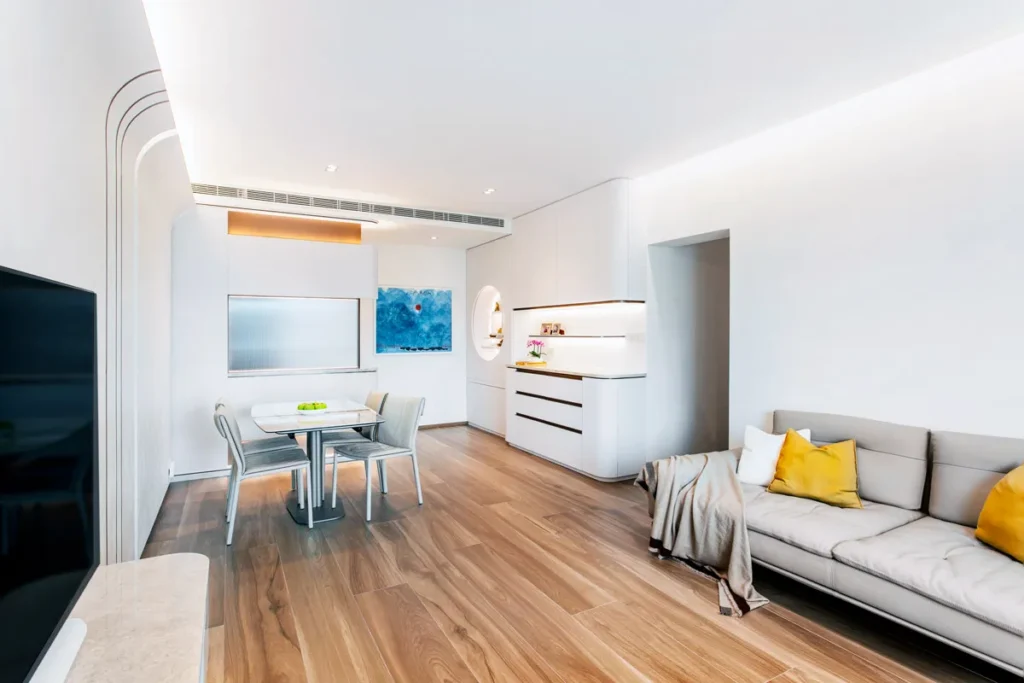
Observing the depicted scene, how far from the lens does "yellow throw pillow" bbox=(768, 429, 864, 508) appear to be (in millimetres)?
2849

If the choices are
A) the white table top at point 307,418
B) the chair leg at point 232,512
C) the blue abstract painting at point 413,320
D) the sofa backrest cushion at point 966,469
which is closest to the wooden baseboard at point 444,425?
the blue abstract painting at point 413,320

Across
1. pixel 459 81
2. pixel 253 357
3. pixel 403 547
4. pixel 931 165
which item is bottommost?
pixel 403 547

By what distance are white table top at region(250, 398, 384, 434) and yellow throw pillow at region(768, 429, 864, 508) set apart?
2.64 m

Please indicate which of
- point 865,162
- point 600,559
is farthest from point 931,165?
point 600,559

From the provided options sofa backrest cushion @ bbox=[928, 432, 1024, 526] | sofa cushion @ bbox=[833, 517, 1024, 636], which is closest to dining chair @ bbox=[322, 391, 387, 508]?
sofa cushion @ bbox=[833, 517, 1024, 636]

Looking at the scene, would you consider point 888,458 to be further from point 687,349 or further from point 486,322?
point 486,322

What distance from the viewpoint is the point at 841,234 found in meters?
3.28

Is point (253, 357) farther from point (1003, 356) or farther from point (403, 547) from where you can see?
point (1003, 356)

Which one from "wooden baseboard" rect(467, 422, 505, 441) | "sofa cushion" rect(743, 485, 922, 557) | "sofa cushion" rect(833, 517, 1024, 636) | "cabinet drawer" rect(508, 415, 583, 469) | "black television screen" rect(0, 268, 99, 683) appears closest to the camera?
"black television screen" rect(0, 268, 99, 683)

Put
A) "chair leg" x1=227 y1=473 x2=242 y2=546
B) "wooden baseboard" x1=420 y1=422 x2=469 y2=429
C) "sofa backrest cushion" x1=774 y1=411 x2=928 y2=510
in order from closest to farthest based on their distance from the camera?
"sofa backrest cushion" x1=774 y1=411 x2=928 y2=510
"chair leg" x1=227 y1=473 x2=242 y2=546
"wooden baseboard" x1=420 y1=422 x2=469 y2=429

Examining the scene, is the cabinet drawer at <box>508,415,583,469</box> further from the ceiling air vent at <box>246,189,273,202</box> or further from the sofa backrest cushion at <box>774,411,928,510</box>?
the ceiling air vent at <box>246,189,273,202</box>

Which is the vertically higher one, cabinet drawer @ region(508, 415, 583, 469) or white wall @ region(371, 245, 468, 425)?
white wall @ region(371, 245, 468, 425)

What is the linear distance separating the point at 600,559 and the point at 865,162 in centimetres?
280

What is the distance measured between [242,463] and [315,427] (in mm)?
493
